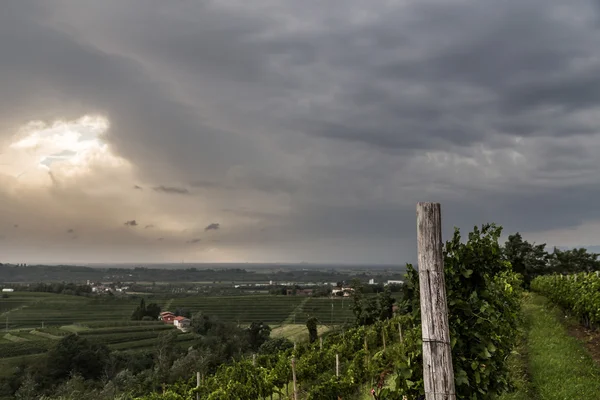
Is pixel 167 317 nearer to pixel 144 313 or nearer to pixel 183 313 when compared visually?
pixel 183 313

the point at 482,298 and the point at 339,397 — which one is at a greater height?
the point at 482,298

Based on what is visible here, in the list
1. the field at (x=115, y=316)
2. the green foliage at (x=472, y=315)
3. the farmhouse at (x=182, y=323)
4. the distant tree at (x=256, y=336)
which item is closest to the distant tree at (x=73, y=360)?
the field at (x=115, y=316)

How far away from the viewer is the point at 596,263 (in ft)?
152

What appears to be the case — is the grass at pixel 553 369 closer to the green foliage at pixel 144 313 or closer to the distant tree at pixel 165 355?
the distant tree at pixel 165 355

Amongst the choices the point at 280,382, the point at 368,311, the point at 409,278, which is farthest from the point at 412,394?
the point at 368,311

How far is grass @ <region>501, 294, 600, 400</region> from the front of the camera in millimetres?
8516

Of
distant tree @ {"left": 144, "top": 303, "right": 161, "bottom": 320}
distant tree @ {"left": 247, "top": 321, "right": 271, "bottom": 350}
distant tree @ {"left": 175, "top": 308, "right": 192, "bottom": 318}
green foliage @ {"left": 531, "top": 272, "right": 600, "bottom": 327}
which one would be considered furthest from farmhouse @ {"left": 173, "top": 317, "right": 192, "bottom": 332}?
green foliage @ {"left": 531, "top": 272, "right": 600, "bottom": 327}

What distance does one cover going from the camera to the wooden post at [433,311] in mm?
4156

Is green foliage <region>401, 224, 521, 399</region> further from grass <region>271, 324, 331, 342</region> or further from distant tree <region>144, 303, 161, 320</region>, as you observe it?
distant tree <region>144, 303, 161, 320</region>

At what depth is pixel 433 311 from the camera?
422cm

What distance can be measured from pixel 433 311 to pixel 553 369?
8.18 metres

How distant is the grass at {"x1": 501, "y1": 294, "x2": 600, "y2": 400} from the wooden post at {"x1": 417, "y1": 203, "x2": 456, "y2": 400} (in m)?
5.02

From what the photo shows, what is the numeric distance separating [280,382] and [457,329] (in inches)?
408

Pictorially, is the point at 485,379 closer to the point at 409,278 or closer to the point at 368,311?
the point at 409,278
